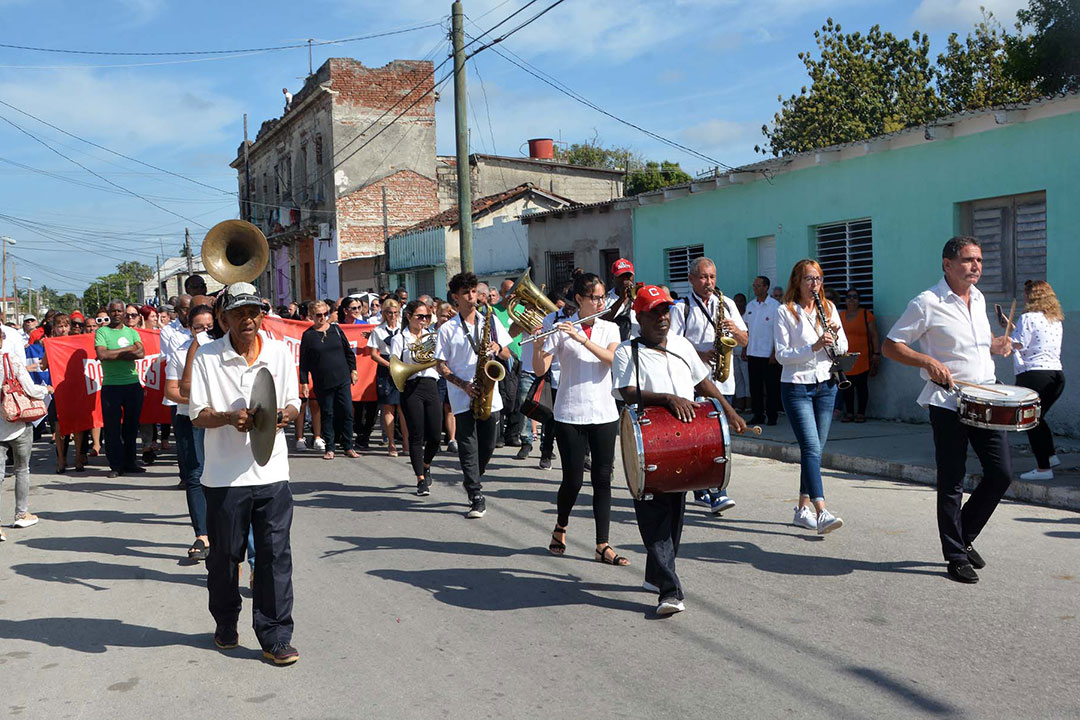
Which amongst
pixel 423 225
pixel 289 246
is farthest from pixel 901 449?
pixel 289 246

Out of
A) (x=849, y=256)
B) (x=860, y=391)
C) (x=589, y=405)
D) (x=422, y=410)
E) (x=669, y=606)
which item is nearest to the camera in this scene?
(x=669, y=606)

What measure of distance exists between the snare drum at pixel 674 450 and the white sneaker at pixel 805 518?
216 centimetres

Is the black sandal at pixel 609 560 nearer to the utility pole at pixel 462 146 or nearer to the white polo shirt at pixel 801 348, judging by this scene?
the white polo shirt at pixel 801 348

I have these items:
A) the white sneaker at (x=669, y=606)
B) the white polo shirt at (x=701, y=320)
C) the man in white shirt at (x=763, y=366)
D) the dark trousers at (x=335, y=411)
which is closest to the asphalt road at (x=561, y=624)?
the white sneaker at (x=669, y=606)

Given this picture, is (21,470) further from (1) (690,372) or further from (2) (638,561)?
(1) (690,372)

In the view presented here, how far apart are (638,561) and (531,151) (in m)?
36.5

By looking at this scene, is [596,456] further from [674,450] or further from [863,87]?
[863,87]

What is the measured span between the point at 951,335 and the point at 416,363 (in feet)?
15.7

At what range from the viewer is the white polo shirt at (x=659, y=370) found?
5.50m

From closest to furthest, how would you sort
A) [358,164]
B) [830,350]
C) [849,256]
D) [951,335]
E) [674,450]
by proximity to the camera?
[674,450], [951,335], [830,350], [849,256], [358,164]

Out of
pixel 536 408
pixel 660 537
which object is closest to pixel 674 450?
pixel 660 537

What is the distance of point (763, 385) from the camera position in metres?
14.0

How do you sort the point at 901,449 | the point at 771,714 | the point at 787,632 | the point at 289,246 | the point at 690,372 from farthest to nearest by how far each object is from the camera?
the point at 289,246, the point at 901,449, the point at 690,372, the point at 787,632, the point at 771,714

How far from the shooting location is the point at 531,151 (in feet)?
138
